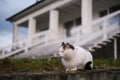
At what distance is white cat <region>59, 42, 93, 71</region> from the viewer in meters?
4.86

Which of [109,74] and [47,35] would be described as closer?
[109,74]

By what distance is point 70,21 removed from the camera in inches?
926

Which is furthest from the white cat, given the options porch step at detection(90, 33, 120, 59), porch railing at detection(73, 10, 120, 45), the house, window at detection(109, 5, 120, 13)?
window at detection(109, 5, 120, 13)

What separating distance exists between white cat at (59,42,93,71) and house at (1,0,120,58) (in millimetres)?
9198

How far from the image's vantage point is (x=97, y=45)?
46.8 feet

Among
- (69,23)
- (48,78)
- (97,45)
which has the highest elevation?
(69,23)

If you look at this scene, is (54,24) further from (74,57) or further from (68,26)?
(74,57)

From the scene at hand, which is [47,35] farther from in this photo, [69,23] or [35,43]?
[69,23]

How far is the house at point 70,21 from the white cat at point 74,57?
9.20 metres

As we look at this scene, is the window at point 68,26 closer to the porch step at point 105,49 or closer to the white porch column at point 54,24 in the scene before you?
the white porch column at point 54,24

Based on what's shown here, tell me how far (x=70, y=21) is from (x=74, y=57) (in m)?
18.6

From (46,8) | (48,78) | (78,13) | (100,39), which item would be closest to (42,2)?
(46,8)

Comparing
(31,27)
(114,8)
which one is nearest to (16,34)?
(31,27)

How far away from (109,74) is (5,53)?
18943 millimetres
